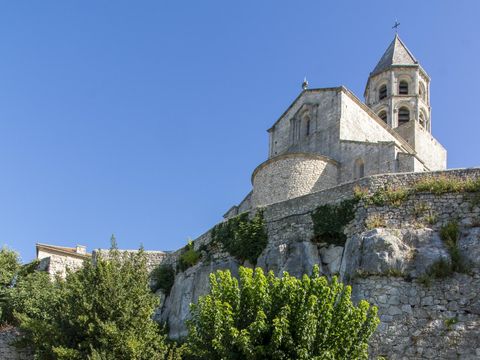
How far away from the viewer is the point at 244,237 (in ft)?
79.3

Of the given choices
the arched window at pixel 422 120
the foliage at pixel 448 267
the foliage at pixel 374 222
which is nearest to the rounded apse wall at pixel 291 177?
the foliage at pixel 374 222

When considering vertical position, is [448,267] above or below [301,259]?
below

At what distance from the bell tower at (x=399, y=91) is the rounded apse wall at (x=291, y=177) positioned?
17.0 meters

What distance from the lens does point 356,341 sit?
14.9 metres

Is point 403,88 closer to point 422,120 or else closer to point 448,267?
→ point 422,120

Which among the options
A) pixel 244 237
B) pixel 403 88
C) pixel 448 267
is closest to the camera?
pixel 448 267

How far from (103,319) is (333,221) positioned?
25.3ft

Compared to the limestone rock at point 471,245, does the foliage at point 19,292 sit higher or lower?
lower

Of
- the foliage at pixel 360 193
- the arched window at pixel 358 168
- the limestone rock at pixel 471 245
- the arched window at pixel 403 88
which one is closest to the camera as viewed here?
the limestone rock at pixel 471 245

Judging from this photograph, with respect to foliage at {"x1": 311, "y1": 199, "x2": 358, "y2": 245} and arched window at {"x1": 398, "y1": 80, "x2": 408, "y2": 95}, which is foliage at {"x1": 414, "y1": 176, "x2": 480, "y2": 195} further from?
arched window at {"x1": 398, "y1": 80, "x2": 408, "y2": 95}

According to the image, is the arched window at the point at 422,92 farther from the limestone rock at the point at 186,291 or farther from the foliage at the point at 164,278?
the limestone rock at the point at 186,291

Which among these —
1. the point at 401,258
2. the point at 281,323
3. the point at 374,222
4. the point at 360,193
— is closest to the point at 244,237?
the point at 360,193

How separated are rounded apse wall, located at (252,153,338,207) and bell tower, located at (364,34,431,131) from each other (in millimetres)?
16987

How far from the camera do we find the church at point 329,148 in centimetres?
2959
